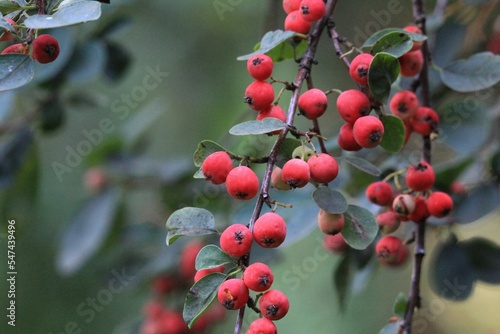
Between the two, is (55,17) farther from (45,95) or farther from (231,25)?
(231,25)

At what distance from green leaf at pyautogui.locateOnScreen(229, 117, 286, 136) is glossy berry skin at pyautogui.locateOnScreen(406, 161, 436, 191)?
28 centimetres

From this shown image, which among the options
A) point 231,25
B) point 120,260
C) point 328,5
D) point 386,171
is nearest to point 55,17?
point 328,5

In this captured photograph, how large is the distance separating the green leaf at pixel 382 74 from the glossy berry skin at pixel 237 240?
229mm

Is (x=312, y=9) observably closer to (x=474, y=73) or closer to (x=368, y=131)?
(x=368, y=131)

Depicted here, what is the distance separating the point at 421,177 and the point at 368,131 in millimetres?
199

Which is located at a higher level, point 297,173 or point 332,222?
point 297,173

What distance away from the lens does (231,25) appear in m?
2.32

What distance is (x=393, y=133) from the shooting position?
31.9 inches

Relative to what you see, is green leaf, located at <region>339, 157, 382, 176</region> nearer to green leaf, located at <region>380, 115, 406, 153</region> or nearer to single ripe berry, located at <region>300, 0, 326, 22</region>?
green leaf, located at <region>380, 115, 406, 153</region>

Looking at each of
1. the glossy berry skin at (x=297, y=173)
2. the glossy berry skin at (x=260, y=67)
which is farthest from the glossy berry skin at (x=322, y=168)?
the glossy berry skin at (x=260, y=67)

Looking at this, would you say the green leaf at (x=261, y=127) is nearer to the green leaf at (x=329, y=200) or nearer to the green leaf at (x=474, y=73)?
the green leaf at (x=329, y=200)

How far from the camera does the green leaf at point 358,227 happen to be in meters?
0.76

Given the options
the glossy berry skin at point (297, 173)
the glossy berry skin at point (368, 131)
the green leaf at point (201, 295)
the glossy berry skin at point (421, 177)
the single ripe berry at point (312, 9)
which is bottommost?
the glossy berry skin at point (421, 177)

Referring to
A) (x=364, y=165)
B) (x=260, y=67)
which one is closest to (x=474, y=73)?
(x=364, y=165)
